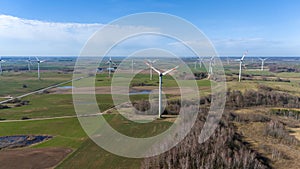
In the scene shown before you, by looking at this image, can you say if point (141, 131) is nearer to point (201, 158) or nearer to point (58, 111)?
point (201, 158)

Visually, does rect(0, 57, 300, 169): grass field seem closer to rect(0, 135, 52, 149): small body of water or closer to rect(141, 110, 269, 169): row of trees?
rect(0, 135, 52, 149): small body of water

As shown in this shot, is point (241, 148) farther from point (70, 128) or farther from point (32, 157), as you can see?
point (70, 128)

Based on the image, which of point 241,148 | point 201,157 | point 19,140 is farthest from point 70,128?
point 241,148

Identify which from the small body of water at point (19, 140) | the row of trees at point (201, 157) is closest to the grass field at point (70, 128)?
the small body of water at point (19, 140)

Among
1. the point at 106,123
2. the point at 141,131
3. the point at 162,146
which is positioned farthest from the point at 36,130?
the point at 162,146

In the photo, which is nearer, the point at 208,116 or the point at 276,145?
the point at 276,145
